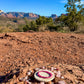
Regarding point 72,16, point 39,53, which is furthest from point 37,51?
point 72,16

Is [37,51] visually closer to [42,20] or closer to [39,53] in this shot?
[39,53]

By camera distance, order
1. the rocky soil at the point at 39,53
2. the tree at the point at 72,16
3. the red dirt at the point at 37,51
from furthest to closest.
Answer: the tree at the point at 72,16 < the red dirt at the point at 37,51 < the rocky soil at the point at 39,53

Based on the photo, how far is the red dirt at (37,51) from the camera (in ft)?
11.8

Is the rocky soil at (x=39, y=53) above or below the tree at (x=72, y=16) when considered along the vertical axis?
below

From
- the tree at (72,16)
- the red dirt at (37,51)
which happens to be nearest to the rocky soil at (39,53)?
the red dirt at (37,51)

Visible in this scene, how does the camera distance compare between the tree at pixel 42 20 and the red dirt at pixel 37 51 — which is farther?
the tree at pixel 42 20

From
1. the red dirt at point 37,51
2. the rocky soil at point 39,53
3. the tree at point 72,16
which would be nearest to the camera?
the rocky soil at point 39,53

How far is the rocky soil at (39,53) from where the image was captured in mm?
3280

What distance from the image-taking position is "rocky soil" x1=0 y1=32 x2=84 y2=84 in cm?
328

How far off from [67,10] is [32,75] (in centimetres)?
916

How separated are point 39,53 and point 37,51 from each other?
166mm

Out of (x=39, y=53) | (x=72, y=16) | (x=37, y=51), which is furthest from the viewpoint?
(x=72, y=16)

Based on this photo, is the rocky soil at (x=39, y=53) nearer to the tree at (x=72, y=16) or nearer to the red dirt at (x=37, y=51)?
the red dirt at (x=37, y=51)

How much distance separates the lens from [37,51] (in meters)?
4.38
